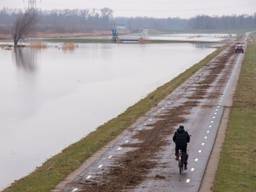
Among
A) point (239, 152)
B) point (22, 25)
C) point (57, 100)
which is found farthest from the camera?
point (22, 25)

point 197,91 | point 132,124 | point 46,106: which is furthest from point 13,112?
point 197,91

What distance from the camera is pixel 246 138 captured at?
94.0ft

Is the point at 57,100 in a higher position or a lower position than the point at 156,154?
lower

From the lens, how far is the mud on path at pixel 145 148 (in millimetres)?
20531

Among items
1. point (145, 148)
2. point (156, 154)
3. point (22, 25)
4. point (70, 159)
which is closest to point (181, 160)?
point (156, 154)

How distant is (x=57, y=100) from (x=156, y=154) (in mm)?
25713

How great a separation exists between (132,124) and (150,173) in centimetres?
1213

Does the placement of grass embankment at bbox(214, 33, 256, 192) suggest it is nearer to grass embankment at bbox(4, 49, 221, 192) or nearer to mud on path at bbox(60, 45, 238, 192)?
mud on path at bbox(60, 45, 238, 192)

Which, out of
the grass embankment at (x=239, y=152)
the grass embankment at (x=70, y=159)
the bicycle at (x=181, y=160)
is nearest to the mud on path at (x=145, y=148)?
the bicycle at (x=181, y=160)

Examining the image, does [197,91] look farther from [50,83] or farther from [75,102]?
[50,83]

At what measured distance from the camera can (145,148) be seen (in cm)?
2644

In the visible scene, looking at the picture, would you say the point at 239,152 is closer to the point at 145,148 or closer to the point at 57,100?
the point at 145,148

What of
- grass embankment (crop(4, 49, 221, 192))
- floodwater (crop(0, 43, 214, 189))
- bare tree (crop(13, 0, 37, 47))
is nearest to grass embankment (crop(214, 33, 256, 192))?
grass embankment (crop(4, 49, 221, 192))

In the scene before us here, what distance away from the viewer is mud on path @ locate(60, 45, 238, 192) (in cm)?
2053
